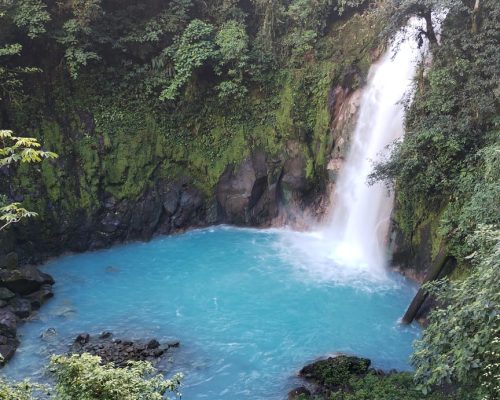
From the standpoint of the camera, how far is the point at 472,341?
5953 mm

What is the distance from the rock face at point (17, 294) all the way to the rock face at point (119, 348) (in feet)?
5.01

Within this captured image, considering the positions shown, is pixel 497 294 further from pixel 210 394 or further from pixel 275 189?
pixel 275 189

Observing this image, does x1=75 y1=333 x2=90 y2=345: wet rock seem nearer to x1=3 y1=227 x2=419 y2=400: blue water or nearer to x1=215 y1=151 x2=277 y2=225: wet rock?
x1=3 y1=227 x2=419 y2=400: blue water

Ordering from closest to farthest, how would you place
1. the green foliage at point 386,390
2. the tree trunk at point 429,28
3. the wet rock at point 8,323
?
the green foliage at point 386,390 < the wet rock at point 8,323 < the tree trunk at point 429,28

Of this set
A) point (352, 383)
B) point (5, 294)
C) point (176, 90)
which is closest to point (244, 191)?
point (176, 90)

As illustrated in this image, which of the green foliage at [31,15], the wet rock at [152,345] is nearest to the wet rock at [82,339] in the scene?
the wet rock at [152,345]

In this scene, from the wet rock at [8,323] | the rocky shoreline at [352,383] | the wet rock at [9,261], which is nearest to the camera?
the rocky shoreline at [352,383]

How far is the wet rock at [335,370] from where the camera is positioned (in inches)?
367

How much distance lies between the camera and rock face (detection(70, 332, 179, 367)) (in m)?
10.4

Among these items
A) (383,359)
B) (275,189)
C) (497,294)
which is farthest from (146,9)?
(497,294)

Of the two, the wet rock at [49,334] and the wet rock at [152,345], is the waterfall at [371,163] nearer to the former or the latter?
the wet rock at [152,345]

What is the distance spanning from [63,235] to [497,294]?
1345 centimetres

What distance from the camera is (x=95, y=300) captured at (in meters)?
13.0

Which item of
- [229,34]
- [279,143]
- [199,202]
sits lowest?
[199,202]
